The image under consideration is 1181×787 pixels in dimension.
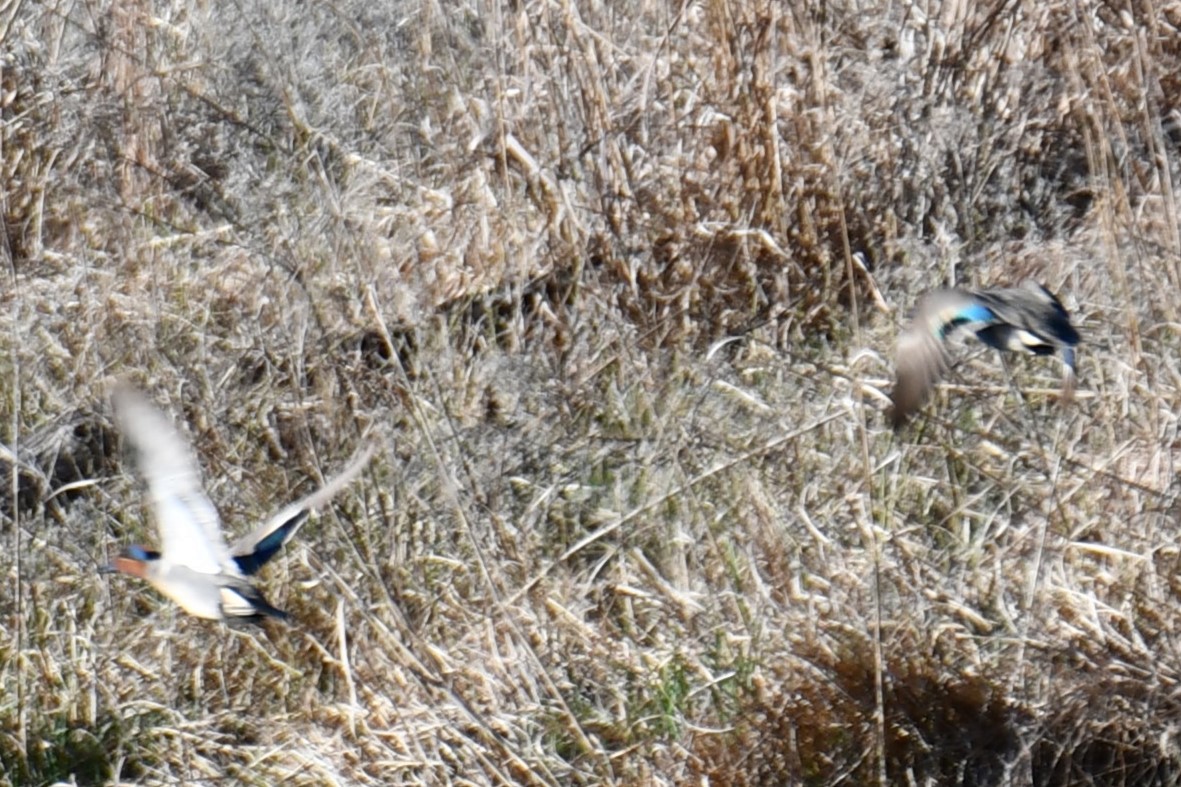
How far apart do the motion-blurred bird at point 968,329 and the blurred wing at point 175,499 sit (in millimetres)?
1164

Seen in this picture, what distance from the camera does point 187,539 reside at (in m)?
3.25

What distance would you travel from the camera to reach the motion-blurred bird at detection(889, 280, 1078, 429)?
9.92ft

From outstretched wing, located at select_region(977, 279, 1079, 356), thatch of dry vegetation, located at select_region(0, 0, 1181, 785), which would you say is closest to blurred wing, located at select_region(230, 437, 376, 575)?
thatch of dry vegetation, located at select_region(0, 0, 1181, 785)

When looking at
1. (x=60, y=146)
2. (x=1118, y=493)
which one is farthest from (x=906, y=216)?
(x=60, y=146)

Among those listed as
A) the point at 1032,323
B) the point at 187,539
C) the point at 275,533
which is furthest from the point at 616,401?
the point at 1032,323

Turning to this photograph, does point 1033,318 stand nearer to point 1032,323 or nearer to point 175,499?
point 1032,323

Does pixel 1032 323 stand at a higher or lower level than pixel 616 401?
higher

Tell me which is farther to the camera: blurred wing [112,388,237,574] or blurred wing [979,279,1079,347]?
blurred wing [112,388,237,574]

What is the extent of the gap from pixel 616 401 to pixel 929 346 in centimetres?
124

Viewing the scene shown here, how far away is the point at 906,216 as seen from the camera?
4484 mm

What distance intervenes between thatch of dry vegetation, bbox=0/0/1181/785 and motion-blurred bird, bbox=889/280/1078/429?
25 cm

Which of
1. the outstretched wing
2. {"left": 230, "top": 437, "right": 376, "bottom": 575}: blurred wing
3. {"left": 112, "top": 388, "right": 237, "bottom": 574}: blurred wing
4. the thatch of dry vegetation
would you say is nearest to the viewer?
the outstretched wing

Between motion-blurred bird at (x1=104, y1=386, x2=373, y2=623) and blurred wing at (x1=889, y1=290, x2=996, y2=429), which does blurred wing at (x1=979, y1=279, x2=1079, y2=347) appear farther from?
motion-blurred bird at (x1=104, y1=386, x2=373, y2=623)

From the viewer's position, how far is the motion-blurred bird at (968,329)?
3023 mm
